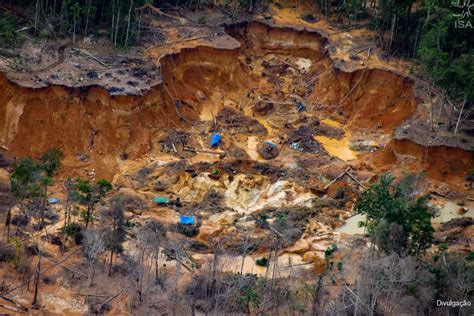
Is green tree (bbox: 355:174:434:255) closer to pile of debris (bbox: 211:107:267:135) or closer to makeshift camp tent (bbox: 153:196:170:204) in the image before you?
makeshift camp tent (bbox: 153:196:170:204)

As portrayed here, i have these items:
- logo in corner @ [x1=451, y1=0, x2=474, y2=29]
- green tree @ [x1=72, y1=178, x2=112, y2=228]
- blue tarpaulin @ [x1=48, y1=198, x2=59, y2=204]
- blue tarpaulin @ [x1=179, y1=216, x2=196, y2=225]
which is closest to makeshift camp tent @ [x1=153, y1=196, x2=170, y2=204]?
blue tarpaulin @ [x1=179, y1=216, x2=196, y2=225]

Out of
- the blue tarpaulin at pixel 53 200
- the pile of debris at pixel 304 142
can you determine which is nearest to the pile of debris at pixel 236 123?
the pile of debris at pixel 304 142

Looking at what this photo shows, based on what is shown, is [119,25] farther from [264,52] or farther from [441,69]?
[441,69]

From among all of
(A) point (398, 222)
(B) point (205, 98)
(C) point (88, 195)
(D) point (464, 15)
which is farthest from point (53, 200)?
(D) point (464, 15)

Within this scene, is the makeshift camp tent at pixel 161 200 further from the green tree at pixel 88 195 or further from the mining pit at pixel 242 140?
the green tree at pixel 88 195

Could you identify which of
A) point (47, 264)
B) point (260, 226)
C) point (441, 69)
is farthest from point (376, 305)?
point (441, 69)
